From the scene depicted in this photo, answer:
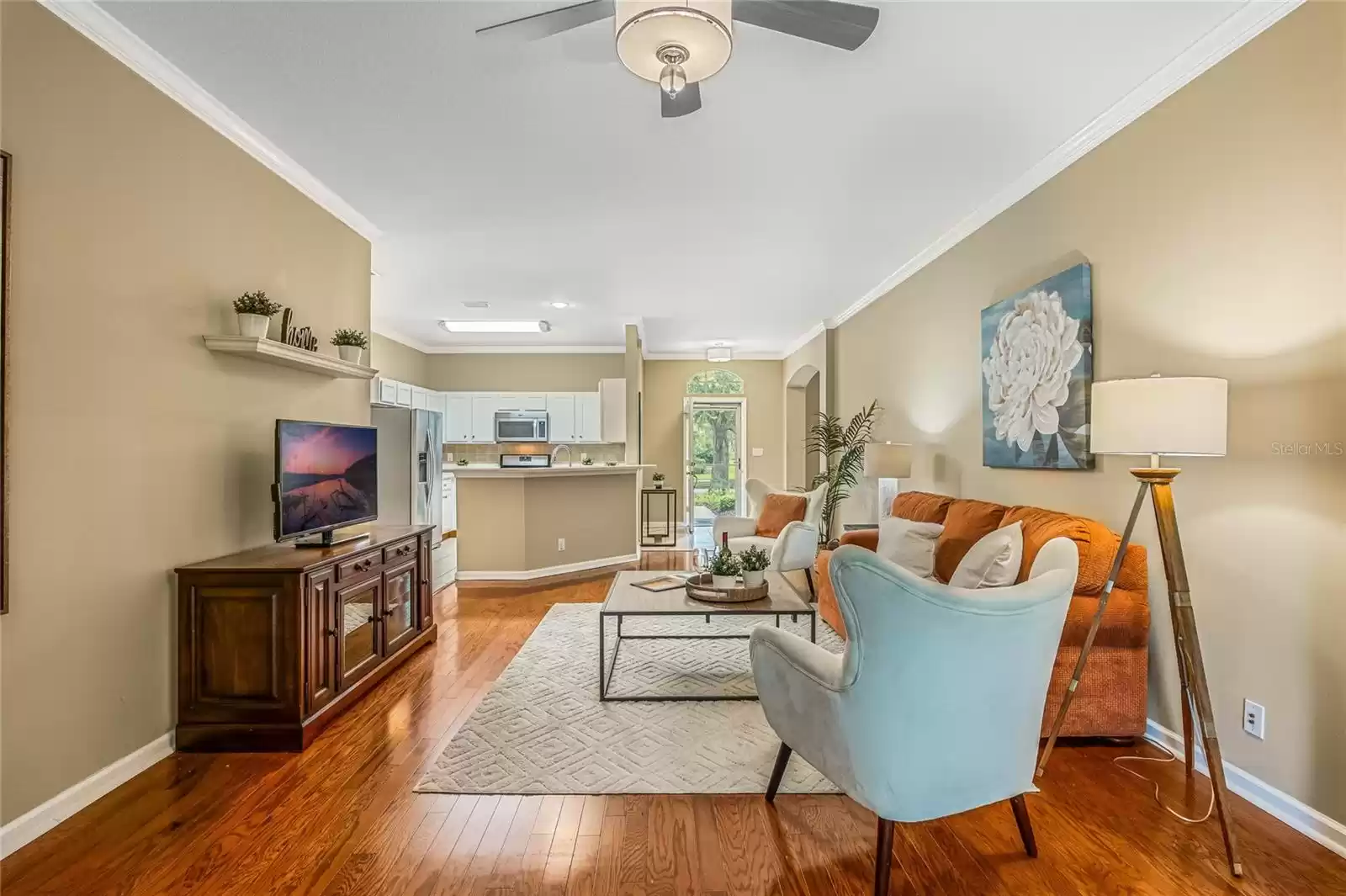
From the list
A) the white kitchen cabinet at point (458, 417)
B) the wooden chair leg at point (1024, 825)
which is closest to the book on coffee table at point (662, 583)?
the wooden chair leg at point (1024, 825)

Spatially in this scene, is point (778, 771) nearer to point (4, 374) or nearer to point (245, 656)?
point (245, 656)

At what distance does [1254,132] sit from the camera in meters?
2.19

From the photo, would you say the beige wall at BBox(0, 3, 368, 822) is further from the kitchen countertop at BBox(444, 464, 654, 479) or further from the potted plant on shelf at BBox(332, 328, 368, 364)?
the kitchen countertop at BBox(444, 464, 654, 479)

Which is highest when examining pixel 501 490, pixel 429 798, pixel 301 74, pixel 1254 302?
pixel 301 74

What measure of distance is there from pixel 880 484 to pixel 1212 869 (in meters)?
4.00

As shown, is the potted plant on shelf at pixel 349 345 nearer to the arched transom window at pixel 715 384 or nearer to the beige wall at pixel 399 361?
the beige wall at pixel 399 361

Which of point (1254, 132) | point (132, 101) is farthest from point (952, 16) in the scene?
point (132, 101)

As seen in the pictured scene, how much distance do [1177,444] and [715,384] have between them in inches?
316

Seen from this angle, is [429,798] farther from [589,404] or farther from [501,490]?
[589,404]

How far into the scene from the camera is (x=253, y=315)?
113 inches

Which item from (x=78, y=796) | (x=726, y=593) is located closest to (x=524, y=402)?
(x=726, y=593)

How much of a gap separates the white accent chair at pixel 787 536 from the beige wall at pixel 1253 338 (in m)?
2.21

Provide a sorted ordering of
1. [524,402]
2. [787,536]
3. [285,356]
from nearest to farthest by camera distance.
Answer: [285,356], [787,536], [524,402]

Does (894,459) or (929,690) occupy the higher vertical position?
(894,459)
